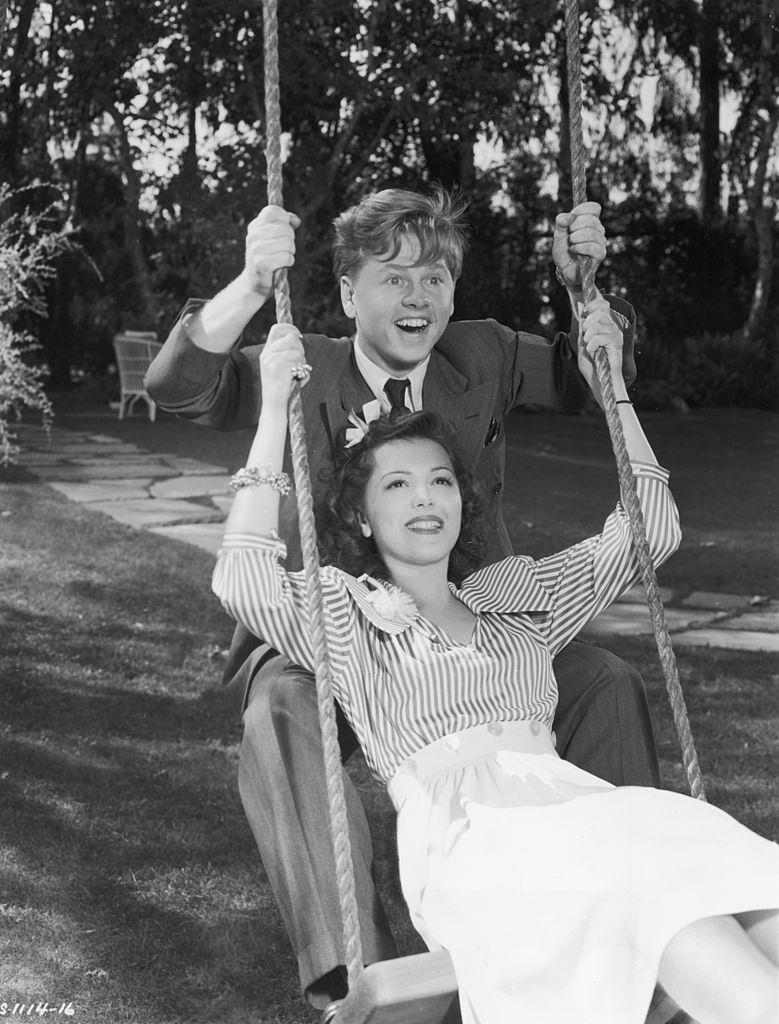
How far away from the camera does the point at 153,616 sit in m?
4.61

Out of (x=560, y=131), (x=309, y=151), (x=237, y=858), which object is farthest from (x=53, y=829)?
(x=560, y=131)

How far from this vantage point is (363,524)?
189 cm

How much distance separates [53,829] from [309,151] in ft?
28.0

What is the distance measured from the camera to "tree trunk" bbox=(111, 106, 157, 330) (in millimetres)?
11102

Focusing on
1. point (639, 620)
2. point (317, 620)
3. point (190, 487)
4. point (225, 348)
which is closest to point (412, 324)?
point (225, 348)

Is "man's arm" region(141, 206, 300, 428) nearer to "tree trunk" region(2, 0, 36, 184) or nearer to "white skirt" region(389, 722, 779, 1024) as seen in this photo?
"white skirt" region(389, 722, 779, 1024)

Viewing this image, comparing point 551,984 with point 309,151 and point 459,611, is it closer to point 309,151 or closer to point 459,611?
point 459,611

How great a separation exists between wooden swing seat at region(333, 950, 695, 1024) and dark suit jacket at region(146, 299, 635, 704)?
0.69 meters

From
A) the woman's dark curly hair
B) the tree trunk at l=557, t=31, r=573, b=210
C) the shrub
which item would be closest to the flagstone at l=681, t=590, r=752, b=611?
the woman's dark curly hair

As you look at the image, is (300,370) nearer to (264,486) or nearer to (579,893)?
(264,486)

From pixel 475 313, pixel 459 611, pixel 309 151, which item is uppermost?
pixel 309 151

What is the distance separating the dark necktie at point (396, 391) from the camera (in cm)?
211

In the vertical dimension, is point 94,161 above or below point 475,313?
above

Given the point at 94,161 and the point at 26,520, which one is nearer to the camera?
the point at 26,520
